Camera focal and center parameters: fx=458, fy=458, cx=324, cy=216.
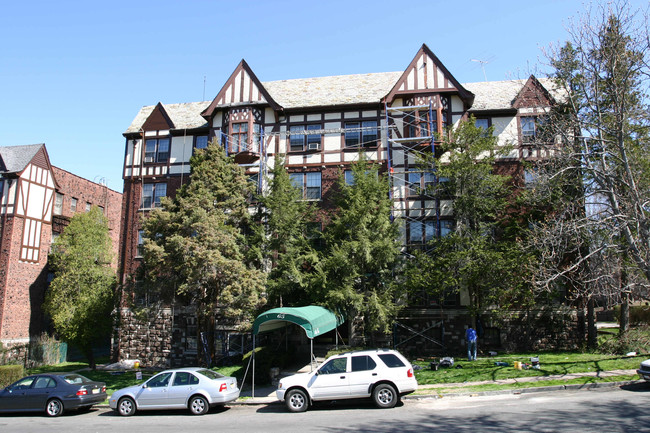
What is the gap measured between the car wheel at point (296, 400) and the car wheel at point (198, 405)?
8.96 ft

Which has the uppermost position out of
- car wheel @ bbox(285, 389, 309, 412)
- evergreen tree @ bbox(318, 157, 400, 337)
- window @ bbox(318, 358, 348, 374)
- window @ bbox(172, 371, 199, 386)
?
evergreen tree @ bbox(318, 157, 400, 337)

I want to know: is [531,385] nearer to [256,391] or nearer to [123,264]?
[256,391]

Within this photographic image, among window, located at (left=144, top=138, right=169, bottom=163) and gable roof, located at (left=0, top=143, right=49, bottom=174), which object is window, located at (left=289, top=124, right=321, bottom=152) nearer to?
window, located at (left=144, top=138, right=169, bottom=163)

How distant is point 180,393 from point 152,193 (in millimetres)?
17275

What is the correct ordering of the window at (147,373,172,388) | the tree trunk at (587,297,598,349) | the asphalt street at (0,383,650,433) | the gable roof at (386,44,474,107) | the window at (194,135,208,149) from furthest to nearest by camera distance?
the window at (194,135,208,149) < the gable roof at (386,44,474,107) < the tree trunk at (587,297,598,349) < the window at (147,373,172,388) < the asphalt street at (0,383,650,433)

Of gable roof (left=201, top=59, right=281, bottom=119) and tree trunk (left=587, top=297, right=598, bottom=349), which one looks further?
gable roof (left=201, top=59, right=281, bottom=119)

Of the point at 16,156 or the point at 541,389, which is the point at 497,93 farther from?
the point at 16,156

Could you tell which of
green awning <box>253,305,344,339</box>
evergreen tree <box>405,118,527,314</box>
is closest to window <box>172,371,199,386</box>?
green awning <box>253,305,344,339</box>

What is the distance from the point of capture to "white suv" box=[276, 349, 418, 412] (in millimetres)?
13625

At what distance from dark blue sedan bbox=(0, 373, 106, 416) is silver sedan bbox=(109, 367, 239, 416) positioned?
49.1 inches

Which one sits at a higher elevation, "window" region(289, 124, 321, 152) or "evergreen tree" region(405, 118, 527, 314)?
"window" region(289, 124, 321, 152)

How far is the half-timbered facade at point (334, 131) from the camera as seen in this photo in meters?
25.9

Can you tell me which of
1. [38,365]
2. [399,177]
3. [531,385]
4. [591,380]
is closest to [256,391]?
[531,385]

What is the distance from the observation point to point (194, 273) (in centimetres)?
2016
